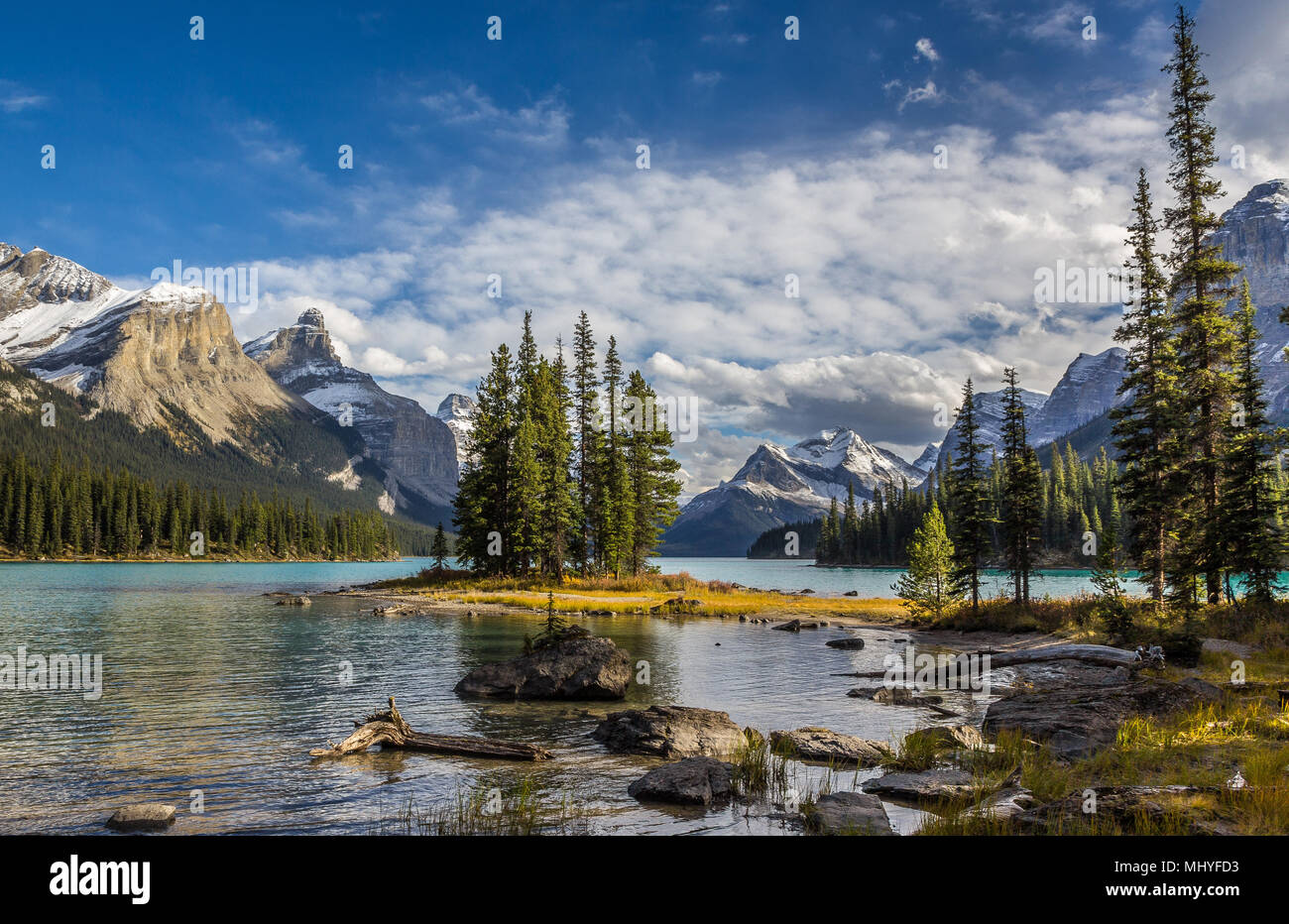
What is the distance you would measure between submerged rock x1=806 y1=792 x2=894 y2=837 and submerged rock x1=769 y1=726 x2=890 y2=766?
339 centimetres

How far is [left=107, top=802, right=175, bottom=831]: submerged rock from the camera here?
35.8 ft

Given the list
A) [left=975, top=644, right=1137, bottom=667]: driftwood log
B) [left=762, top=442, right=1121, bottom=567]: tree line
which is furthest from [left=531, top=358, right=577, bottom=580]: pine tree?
[left=762, top=442, right=1121, bottom=567]: tree line

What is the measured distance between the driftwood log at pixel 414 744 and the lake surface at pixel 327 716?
14.6 inches

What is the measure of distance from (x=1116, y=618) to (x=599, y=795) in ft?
90.0

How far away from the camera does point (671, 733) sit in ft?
54.1

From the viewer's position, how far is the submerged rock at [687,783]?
12688 millimetres

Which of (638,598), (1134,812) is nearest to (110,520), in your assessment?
(638,598)

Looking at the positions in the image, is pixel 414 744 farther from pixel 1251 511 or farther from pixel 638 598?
pixel 638 598

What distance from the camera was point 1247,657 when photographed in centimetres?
2248

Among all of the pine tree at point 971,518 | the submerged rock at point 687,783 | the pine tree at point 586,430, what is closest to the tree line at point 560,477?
the pine tree at point 586,430

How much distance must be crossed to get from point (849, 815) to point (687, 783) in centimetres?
323

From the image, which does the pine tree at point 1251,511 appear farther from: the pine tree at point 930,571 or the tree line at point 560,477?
the tree line at point 560,477

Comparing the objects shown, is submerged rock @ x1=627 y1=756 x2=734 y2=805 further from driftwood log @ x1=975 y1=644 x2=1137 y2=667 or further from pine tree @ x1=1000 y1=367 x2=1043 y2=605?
pine tree @ x1=1000 y1=367 x2=1043 y2=605
